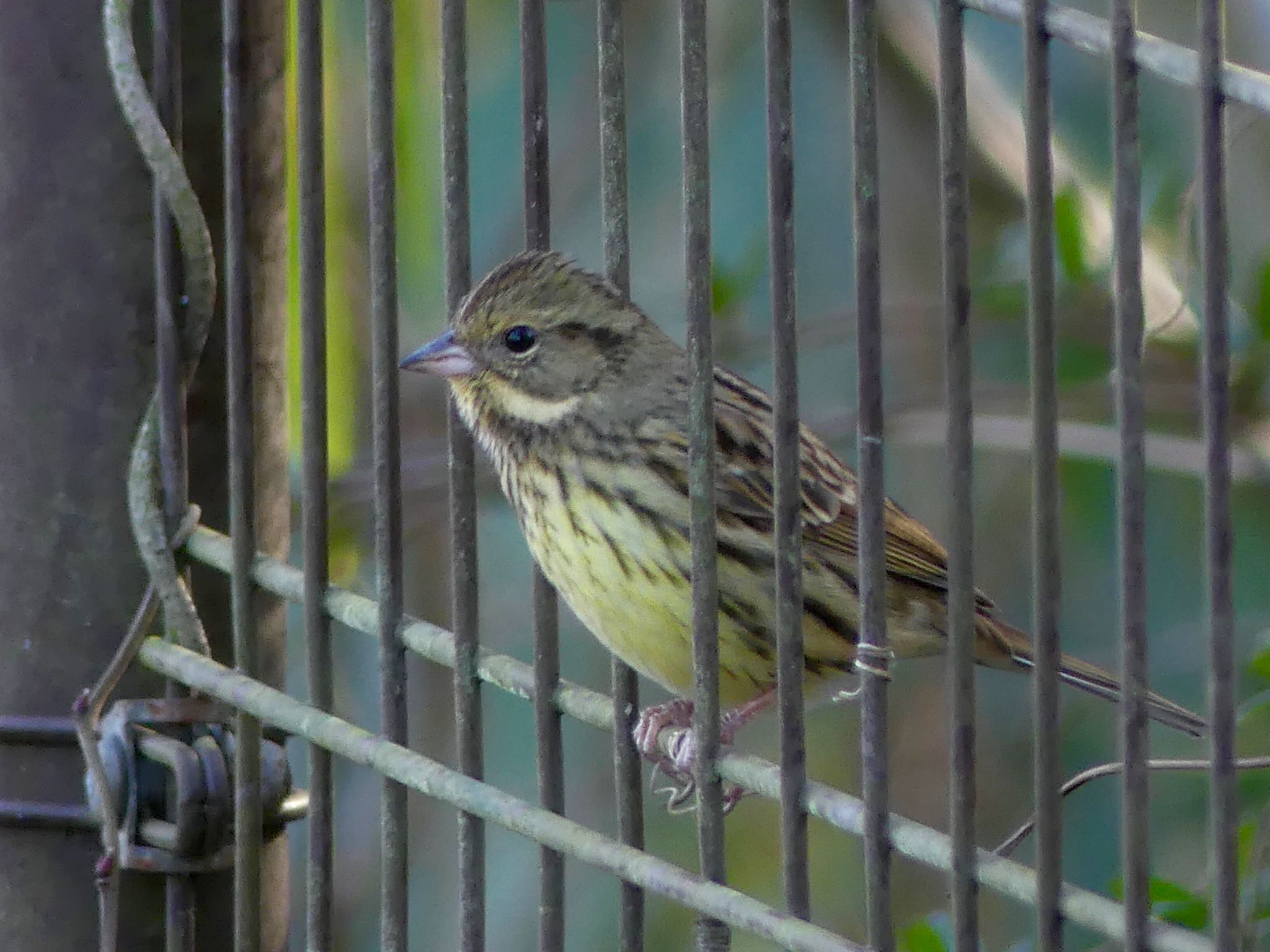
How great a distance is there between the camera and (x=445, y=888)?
181 inches

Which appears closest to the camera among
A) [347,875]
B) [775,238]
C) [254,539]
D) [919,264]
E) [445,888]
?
[775,238]

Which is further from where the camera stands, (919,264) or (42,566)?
(919,264)

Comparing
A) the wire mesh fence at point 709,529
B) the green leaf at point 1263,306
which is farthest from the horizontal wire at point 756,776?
the green leaf at point 1263,306

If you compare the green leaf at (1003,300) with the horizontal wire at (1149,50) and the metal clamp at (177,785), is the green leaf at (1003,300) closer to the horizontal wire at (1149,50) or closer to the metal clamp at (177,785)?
the metal clamp at (177,785)

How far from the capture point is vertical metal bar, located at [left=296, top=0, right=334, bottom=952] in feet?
6.44

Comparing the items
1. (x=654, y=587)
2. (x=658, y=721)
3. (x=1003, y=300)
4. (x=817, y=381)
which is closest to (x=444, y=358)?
(x=654, y=587)

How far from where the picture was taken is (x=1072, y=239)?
2.68 meters

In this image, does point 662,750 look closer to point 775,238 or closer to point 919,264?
point 775,238

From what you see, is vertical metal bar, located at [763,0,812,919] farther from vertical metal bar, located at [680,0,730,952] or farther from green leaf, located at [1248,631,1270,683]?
green leaf, located at [1248,631,1270,683]

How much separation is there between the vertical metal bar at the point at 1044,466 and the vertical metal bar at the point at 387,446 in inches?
29.5

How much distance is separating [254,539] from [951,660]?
1041 mm

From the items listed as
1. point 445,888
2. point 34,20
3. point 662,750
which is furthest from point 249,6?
point 445,888

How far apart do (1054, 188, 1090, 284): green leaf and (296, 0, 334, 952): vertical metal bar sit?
106cm

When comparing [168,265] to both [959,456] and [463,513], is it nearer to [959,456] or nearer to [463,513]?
[463,513]
